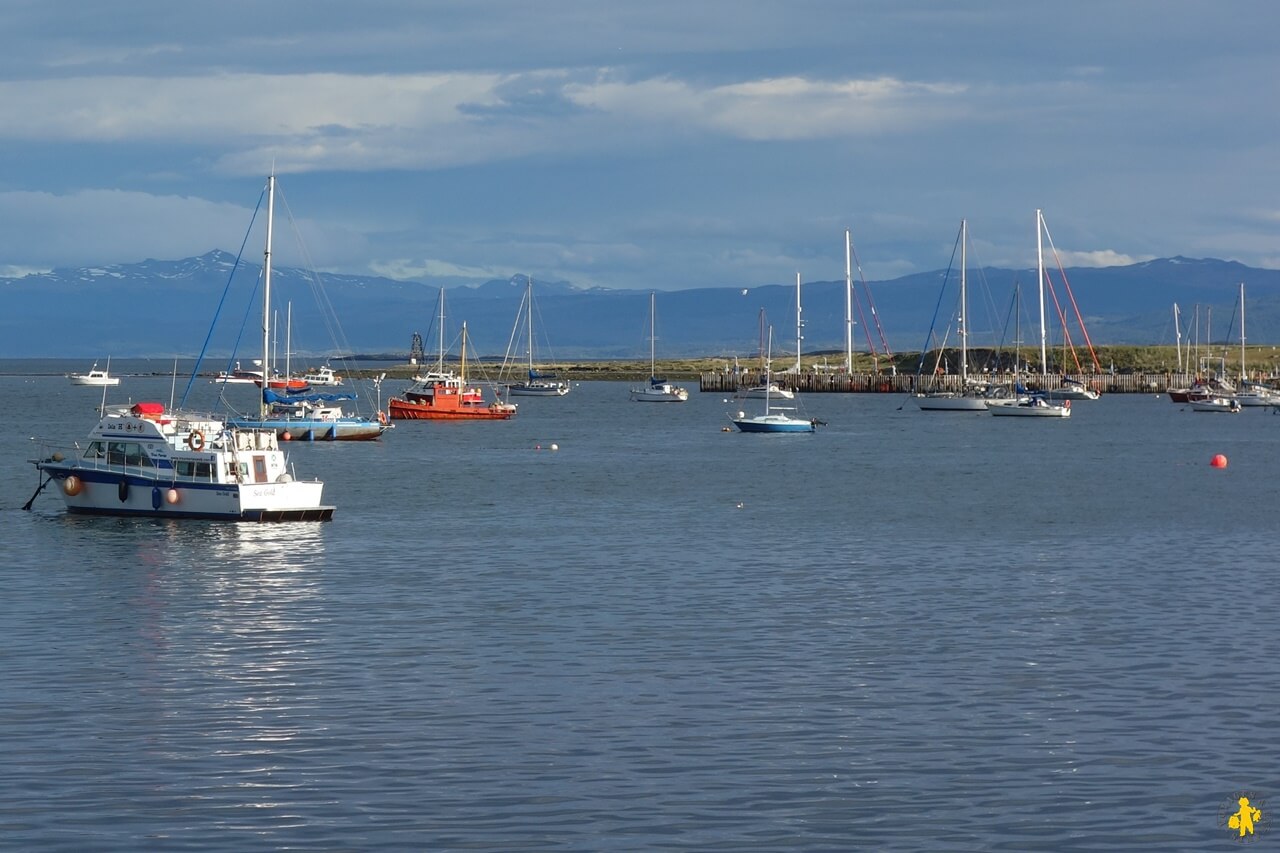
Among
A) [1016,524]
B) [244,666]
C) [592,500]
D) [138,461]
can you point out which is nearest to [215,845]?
[244,666]

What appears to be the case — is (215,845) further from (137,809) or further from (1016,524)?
(1016,524)

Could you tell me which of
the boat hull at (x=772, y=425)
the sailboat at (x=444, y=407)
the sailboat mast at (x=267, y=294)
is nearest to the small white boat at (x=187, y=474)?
the sailboat mast at (x=267, y=294)

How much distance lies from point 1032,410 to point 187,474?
4460 inches

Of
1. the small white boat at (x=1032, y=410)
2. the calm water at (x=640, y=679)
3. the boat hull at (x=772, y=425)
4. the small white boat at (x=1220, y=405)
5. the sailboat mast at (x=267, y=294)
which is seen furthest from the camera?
the small white boat at (x=1220, y=405)

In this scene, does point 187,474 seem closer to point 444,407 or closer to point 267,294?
point 267,294

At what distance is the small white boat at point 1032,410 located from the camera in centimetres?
15925

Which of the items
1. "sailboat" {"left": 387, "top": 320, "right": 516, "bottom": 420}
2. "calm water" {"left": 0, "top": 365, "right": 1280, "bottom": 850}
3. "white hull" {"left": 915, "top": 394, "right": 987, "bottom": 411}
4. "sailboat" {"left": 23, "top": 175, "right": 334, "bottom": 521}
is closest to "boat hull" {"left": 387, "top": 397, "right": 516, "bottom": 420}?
"sailboat" {"left": 387, "top": 320, "right": 516, "bottom": 420}

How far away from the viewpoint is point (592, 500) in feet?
235

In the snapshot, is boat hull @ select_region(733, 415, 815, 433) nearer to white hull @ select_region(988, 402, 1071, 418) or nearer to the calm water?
white hull @ select_region(988, 402, 1071, 418)

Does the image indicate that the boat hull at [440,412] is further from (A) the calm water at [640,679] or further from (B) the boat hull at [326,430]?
(A) the calm water at [640,679]

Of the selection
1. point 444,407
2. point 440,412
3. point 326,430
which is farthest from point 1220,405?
point 326,430

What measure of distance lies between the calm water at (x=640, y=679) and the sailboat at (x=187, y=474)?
0.90m

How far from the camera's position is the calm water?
2230 centimetres

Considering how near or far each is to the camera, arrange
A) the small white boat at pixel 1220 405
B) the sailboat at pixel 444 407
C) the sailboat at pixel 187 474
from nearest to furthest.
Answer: the sailboat at pixel 187 474
the sailboat at pixel 444 407
the small white boat at pixel 1220 405
